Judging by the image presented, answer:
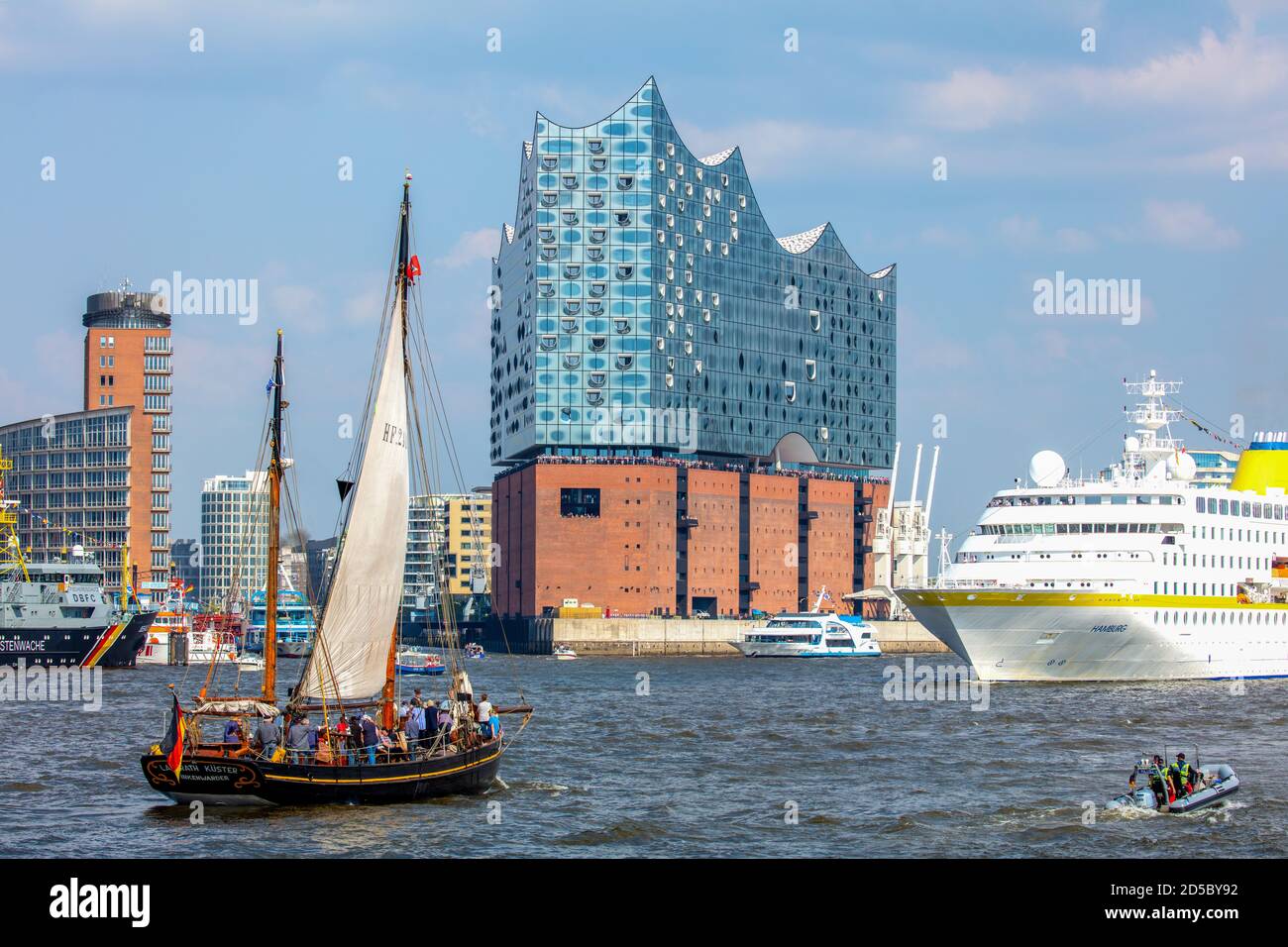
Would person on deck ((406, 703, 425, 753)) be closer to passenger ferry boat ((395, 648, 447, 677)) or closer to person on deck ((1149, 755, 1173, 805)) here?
person on deck ((1149, 755, 1173, 805))

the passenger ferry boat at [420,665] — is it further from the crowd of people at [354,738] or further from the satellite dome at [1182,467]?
the crowd of people at [354,738]

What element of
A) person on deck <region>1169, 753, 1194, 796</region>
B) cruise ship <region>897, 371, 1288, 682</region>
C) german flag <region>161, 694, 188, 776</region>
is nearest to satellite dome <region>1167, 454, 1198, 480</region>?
cruise ship <region>897, 371, 1288, 682</region>

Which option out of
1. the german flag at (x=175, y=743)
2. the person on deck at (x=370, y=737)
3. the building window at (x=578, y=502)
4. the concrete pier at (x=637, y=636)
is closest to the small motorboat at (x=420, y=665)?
the concrete pier at (x=637, y=636)

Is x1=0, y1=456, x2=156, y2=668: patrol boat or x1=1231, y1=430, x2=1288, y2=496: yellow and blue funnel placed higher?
x1=1231, y1=430, x2=1288, y2=496: yellow and blue funnel

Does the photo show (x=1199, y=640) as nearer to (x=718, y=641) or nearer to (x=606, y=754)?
(x=606, y=754)

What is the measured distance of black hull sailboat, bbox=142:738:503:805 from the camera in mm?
38781

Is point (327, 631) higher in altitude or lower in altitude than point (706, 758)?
higher

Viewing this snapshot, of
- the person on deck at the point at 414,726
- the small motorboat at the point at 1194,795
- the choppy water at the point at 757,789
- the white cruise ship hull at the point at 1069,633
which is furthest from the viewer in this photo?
the white cruise ship hull at the point at 1069,633

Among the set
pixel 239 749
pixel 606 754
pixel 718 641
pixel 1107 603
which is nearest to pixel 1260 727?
pixel 1107 603

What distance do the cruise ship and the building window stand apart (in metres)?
104

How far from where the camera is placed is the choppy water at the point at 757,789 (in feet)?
115

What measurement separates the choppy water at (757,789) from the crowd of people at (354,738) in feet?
4.55
